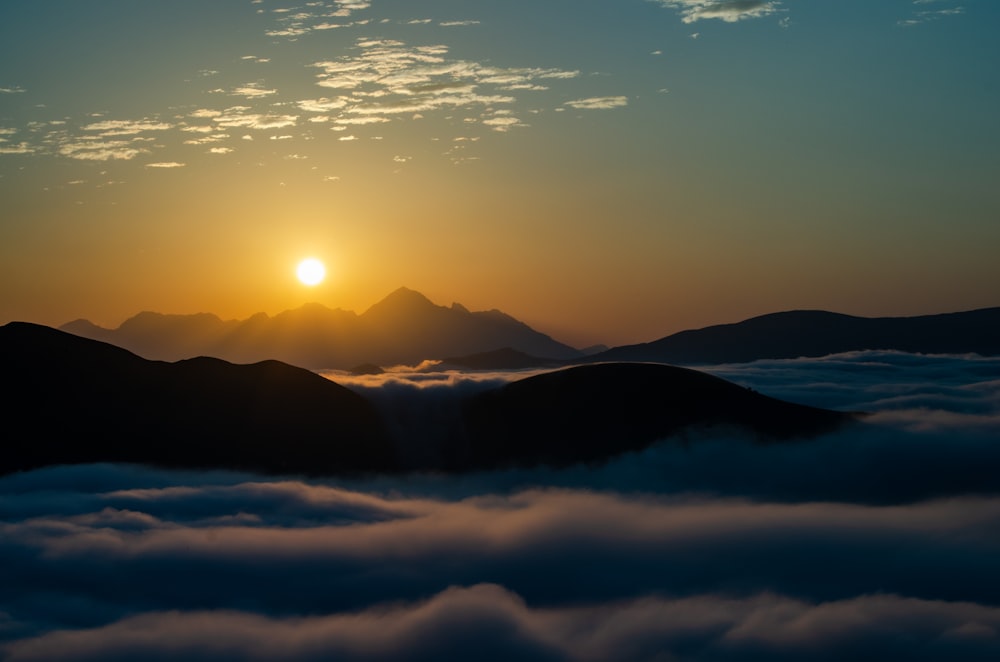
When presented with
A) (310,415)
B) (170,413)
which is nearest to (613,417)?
(310,415)

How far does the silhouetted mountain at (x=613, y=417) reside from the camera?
466 ft

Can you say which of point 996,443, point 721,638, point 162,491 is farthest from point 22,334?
point 996,443

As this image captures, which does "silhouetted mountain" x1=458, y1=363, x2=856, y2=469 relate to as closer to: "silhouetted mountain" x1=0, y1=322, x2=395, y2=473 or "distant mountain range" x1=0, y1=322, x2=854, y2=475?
"distant mountain range" x1=0, y1=322, x2=854, y2=475

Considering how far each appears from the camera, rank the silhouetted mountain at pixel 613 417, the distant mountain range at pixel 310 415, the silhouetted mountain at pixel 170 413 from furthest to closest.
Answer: the silhouetted mountain at pixel 613 417 < the distant mountain range at pixel 310 415 < the silhouetted mountain at pixel 170 413

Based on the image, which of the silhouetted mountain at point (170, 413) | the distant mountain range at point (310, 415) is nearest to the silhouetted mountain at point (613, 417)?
the distant mountain range at point (310, 415)

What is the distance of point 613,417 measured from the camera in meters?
143

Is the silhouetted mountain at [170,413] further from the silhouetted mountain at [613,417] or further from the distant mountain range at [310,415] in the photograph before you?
the silhouetted mountain at [613,417]

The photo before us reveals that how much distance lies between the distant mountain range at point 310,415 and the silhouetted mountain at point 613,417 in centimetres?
19

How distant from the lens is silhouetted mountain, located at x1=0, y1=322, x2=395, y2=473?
129 metres

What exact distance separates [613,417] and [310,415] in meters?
43.8

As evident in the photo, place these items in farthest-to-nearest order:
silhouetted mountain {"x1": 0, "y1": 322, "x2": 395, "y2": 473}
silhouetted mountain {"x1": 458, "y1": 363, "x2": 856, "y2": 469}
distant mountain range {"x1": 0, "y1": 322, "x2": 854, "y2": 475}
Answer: silhouetted mountain {"x1": 458, "y1": 363, "x2": 856, "y2": 469} → distant mountain range {"x1": 0, "y1": 322, "x2": 854, "y2": 475} → silhouetted mountain {"x1": 0, "y1": 322, "x2": 395, "y2": 473}

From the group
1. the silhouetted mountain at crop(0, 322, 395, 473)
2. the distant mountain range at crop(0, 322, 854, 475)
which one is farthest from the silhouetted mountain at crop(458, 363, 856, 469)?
the silhouetted mountain at crop(0, 322, 395, 473)

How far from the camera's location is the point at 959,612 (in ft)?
282

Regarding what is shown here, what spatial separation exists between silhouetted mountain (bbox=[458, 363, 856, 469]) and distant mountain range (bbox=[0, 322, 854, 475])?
0.19 m
